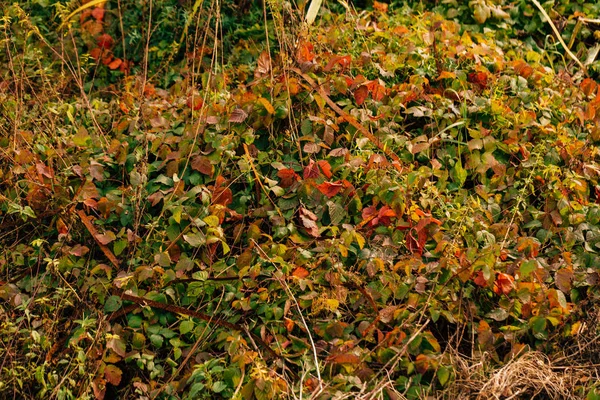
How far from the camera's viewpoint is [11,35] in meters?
A: 4.39

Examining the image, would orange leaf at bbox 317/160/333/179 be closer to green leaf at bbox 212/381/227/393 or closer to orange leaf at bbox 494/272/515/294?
orange leaf at bbox 494/272/515/294

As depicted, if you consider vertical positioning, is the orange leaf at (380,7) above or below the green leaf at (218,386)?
above

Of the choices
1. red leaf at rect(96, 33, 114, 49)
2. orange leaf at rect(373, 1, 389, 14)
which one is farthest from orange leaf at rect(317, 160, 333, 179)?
red leaf at rect(96, 33, 114, 49)

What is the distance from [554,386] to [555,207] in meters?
0.88

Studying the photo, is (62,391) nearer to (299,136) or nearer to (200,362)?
(200,362)

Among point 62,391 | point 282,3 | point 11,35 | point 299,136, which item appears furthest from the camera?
point 11,35

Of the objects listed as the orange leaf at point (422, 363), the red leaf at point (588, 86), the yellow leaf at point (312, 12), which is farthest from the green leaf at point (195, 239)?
the red leaf at point (588, 86)

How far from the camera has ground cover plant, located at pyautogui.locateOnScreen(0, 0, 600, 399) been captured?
2.91m

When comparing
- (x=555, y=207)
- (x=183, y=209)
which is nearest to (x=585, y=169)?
(x=555, y=207)

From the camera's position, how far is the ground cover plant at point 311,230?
2.91 m

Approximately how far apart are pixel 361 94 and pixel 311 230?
0.72 meters

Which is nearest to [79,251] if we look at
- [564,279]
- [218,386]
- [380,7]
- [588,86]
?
[218,386]

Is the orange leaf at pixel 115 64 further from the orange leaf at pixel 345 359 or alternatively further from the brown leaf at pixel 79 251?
the orange leaf at pixel 345 359

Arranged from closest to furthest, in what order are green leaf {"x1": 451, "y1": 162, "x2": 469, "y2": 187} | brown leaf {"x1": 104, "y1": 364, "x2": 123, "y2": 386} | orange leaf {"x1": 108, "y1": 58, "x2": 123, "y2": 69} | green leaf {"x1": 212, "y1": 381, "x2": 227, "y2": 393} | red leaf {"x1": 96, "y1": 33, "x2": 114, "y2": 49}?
green leaf {"x1": 212, "y1": 381, "x2": 227, "y2": 393} → brown leaf {"x1": 104, "y1": 364, "x2": 123, "y2": 386} → green leaf {"x1": 451, "y1": 162, "x2": 469, "y2": 187} → orange leaf {"x1": 108, "y1": 58, "x2": 123, "y2": 69} → red leaf {"x1": 96, "y1": 33, "x2": 114, "y2": 49}
